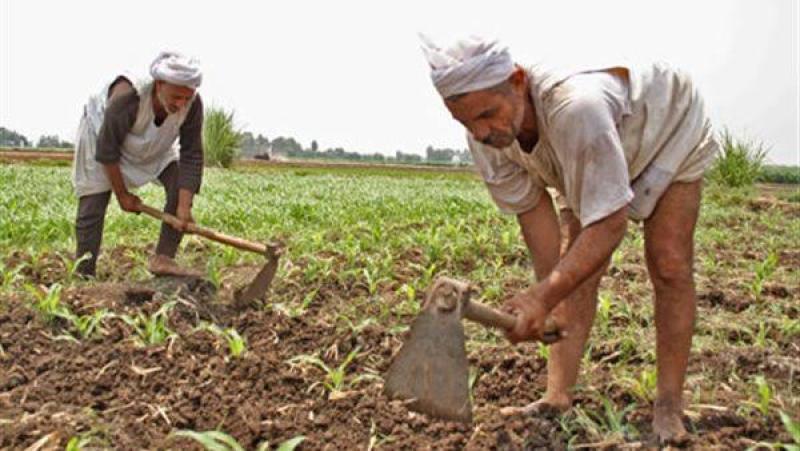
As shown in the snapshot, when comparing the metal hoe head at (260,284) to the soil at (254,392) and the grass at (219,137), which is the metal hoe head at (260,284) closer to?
the soil at (254,392)

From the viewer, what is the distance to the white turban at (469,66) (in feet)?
8.13

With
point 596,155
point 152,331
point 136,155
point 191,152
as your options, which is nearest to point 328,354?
point 152,331

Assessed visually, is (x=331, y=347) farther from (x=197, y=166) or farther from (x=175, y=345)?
(x=197, y=166)

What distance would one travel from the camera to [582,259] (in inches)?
101

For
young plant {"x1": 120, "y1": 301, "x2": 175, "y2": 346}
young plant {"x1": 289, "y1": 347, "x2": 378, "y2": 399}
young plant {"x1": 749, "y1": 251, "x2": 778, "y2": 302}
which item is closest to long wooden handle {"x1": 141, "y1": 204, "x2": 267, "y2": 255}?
young plant {"x1": 120, "y1": 301, "x2": 175, "y2": 346}

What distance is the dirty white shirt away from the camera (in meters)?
2.54

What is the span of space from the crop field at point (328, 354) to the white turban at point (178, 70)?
3.63 ft

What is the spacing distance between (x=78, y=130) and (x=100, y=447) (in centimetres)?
359

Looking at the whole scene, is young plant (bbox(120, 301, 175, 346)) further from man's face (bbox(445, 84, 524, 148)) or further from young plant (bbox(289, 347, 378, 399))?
man's face (bbox(445, 84, 524, 148))

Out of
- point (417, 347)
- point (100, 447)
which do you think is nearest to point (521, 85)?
point (417, 347)

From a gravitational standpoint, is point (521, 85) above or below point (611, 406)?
above

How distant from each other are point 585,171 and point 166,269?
3.29 metres

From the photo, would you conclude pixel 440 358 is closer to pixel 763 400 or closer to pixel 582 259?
pixel 582 259

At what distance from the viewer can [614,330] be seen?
4.44m
